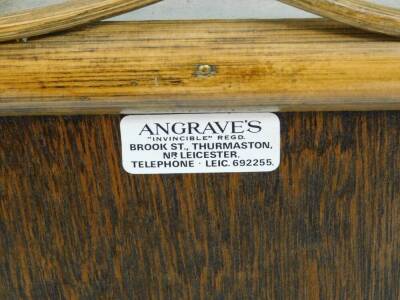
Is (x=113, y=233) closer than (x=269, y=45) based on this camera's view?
No

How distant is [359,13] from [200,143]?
23 cm

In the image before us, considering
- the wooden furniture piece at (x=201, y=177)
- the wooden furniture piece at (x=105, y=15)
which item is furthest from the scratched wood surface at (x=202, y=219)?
the wooden furniture piece at (x=105, y=15)

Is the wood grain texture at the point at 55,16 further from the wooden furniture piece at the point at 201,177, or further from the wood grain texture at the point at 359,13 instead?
the wood grain texture at the point at 359,13

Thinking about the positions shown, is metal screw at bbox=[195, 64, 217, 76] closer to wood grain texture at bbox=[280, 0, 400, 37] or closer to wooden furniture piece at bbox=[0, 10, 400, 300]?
wooden furniture piece at bbox=[0, 10, 400, 300]

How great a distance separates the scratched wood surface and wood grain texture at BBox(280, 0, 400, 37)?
0.37ft

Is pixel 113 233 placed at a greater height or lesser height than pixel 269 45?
lesser

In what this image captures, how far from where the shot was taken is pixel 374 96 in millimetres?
735

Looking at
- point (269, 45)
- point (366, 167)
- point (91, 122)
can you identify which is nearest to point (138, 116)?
point (91, 122)

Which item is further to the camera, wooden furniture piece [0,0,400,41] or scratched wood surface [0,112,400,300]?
scratched wood surface [0,112,400,300]

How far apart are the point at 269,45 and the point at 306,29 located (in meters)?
0.06

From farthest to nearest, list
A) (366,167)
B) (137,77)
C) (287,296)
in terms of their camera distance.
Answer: (287,296), (366,167), (137,77)

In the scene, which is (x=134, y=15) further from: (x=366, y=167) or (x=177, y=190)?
(x=366, y=167)

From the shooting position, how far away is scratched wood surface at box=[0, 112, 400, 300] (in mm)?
824

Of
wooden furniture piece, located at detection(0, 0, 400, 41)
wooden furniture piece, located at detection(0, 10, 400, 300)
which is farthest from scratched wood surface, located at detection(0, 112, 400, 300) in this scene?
wooden furniture piece, located at detection(0, 0, 400, 41)
